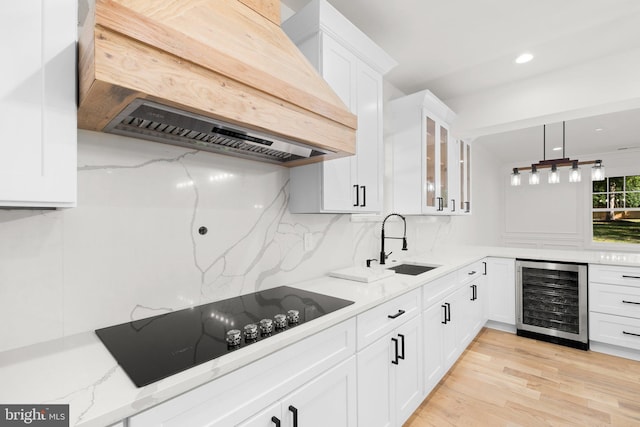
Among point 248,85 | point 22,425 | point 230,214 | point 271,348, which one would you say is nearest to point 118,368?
point 22,425

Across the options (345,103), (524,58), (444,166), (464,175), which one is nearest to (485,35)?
(524,58)

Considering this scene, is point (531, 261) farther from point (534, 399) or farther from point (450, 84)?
point (450, 84)

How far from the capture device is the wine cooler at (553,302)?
2.97 metres

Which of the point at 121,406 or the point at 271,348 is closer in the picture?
the point at 121,406

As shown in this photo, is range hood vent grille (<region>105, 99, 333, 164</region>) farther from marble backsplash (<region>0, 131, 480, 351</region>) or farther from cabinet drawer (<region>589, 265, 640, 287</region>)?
cabinet drawer (<region>589, 265, 640, 287</region>)

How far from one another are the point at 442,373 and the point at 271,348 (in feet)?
6.31

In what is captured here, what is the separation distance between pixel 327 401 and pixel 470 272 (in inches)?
87.8

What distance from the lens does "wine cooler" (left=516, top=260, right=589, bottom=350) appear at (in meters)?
2.97

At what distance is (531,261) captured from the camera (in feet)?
10.6

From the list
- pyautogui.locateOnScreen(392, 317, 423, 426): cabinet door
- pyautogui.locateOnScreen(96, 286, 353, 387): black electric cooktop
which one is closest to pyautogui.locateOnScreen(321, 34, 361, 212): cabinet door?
pyautogui.locateOnScreen(96, 286, 353, 387): black electric cooktop

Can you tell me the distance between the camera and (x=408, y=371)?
1882 millimetres

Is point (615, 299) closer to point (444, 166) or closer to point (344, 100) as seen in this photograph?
point (444, 166)

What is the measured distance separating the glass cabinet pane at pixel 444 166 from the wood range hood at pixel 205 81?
2105 mm

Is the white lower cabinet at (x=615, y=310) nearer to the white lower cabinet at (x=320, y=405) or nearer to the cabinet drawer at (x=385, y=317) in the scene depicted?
the cabinet drawer at (x=385, y=317)
